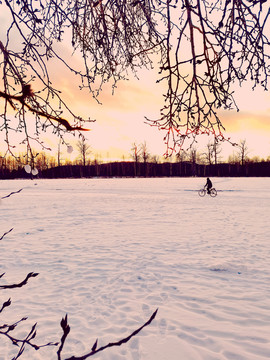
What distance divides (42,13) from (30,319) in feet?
14.0

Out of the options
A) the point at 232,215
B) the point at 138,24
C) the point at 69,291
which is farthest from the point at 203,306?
the point at 232,215

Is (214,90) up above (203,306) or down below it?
above

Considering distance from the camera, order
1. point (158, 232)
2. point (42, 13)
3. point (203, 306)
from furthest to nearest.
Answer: point (158, 232) → point (203, 306) → point (42, 13)

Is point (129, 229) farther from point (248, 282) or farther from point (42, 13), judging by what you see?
point (42, 13)

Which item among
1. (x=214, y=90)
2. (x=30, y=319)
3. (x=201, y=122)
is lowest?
(x=30, y=319)

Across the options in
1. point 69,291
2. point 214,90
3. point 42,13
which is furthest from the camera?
point 69,291

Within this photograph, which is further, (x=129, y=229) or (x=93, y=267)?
(x=129, y=229)

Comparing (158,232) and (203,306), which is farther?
(158,232)

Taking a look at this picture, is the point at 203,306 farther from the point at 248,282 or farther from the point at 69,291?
the point at 69,291

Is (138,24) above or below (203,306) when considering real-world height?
above

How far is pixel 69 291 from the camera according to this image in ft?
17.8

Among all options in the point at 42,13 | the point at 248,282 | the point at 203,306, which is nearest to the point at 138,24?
the point at 42,13

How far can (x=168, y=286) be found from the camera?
18.3 ft

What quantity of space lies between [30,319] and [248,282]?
3.80 meters
